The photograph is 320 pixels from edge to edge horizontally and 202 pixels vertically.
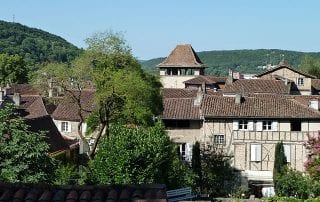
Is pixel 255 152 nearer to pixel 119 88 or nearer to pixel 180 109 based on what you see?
pixel 180 109

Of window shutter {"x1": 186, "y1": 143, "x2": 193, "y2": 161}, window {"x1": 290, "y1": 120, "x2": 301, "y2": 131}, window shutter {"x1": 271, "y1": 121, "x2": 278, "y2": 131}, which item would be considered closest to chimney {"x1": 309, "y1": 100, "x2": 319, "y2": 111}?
window {"x1": 290, "y1": 120, "x2": 301, "y2": 131}

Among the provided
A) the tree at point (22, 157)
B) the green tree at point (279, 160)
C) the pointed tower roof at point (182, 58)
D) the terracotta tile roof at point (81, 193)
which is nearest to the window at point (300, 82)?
the pointed tower roof at point (182, 58)

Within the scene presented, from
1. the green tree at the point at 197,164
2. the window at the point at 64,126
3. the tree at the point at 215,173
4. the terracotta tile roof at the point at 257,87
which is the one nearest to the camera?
the green tree at the point at 197,164

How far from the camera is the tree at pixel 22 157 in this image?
19.1m

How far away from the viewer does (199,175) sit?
38531mm

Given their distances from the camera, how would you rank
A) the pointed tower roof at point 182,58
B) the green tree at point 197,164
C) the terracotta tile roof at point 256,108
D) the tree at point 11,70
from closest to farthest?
the green tree at point 197,164 → the terracotta tile roof at point 256,108 → the pointed tower roof at point 182,58 → the tree at point 11,70

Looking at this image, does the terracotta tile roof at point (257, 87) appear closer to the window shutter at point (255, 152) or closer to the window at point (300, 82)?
the window at point (300, 82)

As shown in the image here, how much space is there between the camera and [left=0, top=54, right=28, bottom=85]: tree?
103m

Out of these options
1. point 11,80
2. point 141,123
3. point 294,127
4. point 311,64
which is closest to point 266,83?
point 294,127

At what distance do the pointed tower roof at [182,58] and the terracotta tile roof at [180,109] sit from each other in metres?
40.0

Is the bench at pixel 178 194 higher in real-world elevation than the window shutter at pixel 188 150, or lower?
lower

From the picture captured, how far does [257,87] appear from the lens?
63469mm

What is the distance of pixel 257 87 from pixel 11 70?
57.1m

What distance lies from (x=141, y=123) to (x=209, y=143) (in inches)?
384
